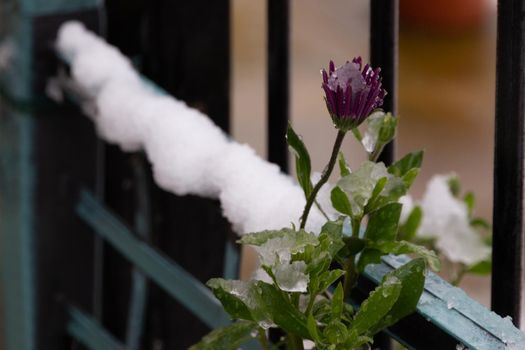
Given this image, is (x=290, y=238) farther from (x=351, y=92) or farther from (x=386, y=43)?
(x=386, y=43)

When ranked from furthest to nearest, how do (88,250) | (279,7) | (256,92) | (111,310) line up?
(256,92)
(111,310)
(88,250)
(279,7)

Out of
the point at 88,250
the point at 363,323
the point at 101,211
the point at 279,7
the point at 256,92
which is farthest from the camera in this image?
the point at 256,92

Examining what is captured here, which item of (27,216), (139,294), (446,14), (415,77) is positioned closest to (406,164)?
(139,294)

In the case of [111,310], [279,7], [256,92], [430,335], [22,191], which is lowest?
[256,92]

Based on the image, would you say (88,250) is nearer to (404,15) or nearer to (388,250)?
(388,250)

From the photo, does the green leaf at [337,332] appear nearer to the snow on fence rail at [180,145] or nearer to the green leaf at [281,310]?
the green leaf at [281,310]

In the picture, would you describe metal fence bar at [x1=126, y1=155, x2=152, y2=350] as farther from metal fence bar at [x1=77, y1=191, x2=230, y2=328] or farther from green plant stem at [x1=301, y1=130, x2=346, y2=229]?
green plant stem at [x1=301, y1=130, x2=346, y2=229]

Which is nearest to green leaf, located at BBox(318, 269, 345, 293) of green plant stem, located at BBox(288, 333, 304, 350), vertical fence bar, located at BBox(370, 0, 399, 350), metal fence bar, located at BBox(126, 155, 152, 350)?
green plant stem, located at BBox(288, 333, 304, 350)

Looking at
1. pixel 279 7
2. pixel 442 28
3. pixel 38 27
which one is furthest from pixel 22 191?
pixel 442 28
